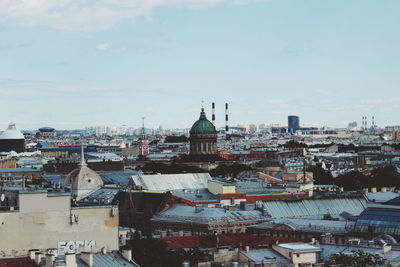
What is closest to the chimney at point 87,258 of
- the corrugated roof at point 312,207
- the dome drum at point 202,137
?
the corrugated roof at point 312,207

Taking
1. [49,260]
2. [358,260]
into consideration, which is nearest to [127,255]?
[49,260]

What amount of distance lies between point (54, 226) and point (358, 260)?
42.2 feet

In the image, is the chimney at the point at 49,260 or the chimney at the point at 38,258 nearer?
the chimney at the point at 49,260

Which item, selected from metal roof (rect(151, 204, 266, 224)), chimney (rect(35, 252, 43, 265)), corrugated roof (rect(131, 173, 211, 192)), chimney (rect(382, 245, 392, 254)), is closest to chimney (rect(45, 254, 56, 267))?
chimney (rect(35, 252, 43, 265))

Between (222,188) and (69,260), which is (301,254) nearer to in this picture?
(69,260)

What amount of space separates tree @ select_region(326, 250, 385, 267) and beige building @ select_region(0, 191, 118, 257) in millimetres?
9547

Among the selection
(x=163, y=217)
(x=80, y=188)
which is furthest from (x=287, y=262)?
(x=80, y=188)

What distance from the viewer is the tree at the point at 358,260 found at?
1674 inches

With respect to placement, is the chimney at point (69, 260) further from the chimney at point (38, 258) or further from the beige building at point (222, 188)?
the beige building at point (222, 188)

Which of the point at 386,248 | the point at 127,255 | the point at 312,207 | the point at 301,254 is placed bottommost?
the point at 312,207

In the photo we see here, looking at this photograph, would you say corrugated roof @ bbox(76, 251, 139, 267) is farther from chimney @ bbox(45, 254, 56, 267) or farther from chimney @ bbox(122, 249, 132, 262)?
chimney @ bbox(45, 254, 56, 267)

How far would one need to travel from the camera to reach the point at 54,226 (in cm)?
4572

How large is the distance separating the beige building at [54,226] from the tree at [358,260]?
31.3ft

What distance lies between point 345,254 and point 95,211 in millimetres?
10934
